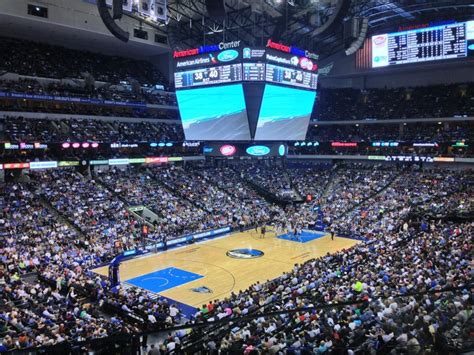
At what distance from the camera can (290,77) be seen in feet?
107

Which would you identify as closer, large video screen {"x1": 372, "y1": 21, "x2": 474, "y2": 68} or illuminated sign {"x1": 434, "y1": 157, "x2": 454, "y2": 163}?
large video screen {"x1": 372, "y1": 21, "x2": 474, "y2": 68}

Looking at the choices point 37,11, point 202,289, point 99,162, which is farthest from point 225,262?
point 37,11

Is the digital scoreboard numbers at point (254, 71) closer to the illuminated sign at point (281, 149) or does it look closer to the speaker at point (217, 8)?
the illuminated sign at point (281, 149)

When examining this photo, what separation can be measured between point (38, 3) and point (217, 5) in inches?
936

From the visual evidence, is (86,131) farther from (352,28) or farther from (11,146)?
(352,28)

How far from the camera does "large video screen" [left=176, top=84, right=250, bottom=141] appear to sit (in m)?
31.5

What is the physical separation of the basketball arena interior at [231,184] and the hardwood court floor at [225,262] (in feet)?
0.62

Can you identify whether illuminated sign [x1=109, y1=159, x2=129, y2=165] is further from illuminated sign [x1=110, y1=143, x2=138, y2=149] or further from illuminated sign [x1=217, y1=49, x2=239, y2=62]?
illuminated sign [x1=217, y1=49, x2=239, y2=62]

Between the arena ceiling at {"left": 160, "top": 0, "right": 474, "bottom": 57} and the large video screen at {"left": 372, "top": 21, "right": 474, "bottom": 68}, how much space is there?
1.72 metres

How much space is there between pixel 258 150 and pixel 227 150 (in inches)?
97.6

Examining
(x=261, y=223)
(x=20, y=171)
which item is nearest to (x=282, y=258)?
(x=261, y=223)

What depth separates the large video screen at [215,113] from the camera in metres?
31.5

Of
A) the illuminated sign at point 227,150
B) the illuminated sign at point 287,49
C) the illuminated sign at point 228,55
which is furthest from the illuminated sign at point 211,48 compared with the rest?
the illuminated sign at point 227,150

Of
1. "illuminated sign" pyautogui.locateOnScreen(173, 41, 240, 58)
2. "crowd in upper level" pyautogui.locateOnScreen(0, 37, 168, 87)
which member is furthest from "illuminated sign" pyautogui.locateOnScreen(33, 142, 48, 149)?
"illuminated sign" pyautogui.locateOnScreen(173, 41, 240, 58)
